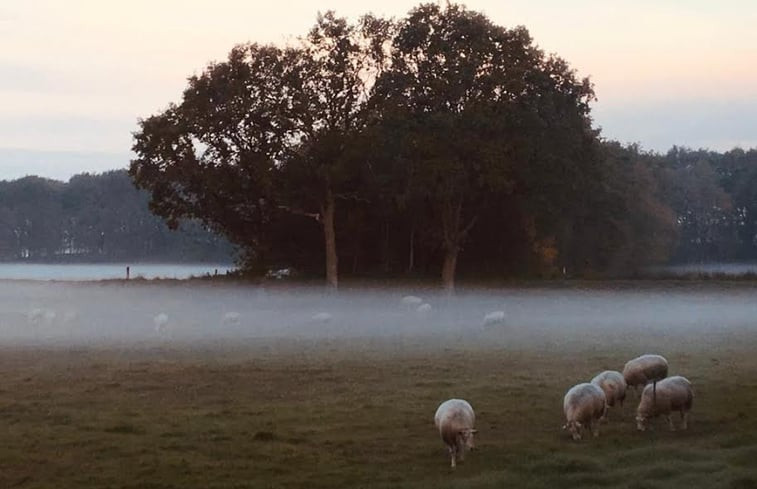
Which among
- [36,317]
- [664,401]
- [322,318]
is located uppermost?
[664,401]

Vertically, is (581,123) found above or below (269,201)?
above

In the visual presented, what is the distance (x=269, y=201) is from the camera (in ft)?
196

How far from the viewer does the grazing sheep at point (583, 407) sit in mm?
17016

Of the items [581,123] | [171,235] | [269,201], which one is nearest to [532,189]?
[581,123]

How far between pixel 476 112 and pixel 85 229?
74358mm

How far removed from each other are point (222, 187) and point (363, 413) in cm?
3896

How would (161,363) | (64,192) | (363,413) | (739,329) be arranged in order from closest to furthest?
(363,413) → (161,363) → (739,329) → (64,192)

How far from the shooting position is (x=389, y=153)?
5344cm

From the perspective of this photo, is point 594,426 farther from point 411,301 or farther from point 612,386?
point 411,301

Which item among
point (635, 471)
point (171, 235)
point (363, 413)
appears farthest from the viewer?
point (171, 235)

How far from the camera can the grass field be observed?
14.8 meters

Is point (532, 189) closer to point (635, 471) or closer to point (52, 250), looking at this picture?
point (635, 471)

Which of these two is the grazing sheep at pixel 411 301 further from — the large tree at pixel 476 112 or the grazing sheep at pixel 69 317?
the grazing sheep at pixel 69 317

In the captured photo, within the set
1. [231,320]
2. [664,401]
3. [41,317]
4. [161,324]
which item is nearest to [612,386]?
[664,401]
